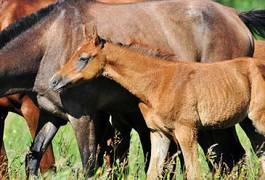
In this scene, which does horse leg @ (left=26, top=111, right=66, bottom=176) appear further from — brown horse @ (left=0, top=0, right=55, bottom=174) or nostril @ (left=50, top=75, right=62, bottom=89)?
nostril @ (left=50, top=75, right=62, bottom=89)

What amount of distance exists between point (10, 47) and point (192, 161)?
1.97 m

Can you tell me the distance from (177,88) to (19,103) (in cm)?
216

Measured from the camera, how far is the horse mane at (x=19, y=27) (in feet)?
31.2

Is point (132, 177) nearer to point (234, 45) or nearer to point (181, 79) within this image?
point (181, 79)

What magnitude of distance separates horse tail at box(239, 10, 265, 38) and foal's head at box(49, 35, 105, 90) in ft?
7.82

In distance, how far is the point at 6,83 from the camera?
9.48 metres

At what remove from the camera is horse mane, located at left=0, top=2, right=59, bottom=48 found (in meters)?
9.52

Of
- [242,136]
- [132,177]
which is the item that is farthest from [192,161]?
[242,136]

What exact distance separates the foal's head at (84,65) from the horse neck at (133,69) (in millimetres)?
79

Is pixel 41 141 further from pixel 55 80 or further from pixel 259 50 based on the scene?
pixel 259 50

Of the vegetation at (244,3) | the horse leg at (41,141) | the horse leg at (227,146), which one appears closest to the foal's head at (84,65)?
the horse leg at (41,141)

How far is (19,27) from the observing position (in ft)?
31.4

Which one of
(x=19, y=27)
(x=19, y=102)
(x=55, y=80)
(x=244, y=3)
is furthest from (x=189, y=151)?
(x=244, y=3)

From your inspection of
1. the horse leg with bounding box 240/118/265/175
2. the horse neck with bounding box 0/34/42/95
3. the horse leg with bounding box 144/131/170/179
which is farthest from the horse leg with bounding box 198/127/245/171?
the horse neck with bounding box 0/34/42/95
